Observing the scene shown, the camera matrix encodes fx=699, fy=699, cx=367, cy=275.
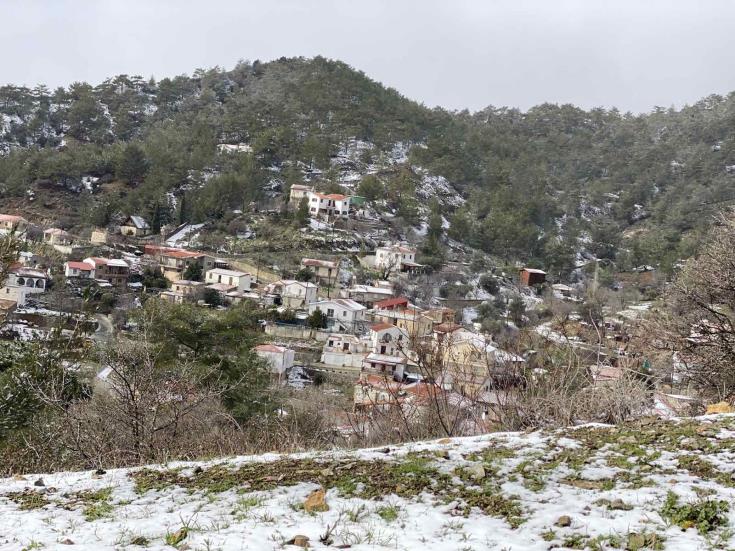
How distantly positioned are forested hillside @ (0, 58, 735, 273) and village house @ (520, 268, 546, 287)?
12.9 ft

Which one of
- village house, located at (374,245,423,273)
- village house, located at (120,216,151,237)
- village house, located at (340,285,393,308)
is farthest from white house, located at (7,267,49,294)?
village house, located at (374,245,423,273)

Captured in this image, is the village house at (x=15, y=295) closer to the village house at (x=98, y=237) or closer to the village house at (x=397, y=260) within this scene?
the village house at (x=98, y=237)

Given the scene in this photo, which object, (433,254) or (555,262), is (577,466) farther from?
(555,262)

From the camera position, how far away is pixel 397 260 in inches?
1419

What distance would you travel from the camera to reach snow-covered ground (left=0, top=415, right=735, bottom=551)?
2709 millimetres

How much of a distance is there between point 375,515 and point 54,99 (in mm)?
62232

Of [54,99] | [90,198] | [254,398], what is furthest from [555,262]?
[54,99]

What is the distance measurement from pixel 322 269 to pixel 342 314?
5.97 metres

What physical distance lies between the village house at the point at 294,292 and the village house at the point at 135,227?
12825 millimetres

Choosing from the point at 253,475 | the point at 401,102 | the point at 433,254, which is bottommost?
the point at 253,475

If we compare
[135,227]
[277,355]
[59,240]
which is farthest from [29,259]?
[277,355]

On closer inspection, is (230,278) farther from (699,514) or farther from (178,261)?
(699,514)

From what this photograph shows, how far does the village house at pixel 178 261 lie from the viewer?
31.0 meters

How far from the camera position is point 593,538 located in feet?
8.70
